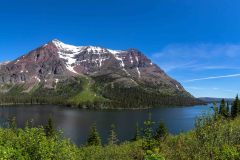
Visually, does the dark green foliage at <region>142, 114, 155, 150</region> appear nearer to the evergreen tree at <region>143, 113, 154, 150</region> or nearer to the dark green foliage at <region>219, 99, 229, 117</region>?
the evergreen tree at <region>143, 113, 154, 150</region>

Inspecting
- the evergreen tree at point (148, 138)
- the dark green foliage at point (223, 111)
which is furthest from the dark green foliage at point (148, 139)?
the dark green foliage at point (223, 111)

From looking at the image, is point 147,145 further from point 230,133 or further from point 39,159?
point 39,159

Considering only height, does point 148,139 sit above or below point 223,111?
below

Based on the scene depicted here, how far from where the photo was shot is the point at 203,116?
21984 mm

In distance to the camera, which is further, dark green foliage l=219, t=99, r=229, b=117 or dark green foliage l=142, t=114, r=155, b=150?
dark green foliage l=219, t=99, r=229, b=117

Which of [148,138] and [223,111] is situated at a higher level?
[223,111]

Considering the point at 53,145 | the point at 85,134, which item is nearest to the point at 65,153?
the point at 53,145

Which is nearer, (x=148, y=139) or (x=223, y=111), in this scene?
(x=148, y=139)

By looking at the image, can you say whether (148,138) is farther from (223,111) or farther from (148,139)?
(223,111)

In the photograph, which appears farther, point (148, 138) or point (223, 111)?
point (223, 111)

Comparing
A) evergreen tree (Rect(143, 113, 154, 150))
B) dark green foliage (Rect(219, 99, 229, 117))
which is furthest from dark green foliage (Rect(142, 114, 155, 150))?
dark green foliage (Rect(219, 99, 229, 117))

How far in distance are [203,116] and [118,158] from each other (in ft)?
51.9

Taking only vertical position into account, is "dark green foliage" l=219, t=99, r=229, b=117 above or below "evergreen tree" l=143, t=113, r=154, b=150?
above

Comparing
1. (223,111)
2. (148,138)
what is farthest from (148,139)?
(223,111)
